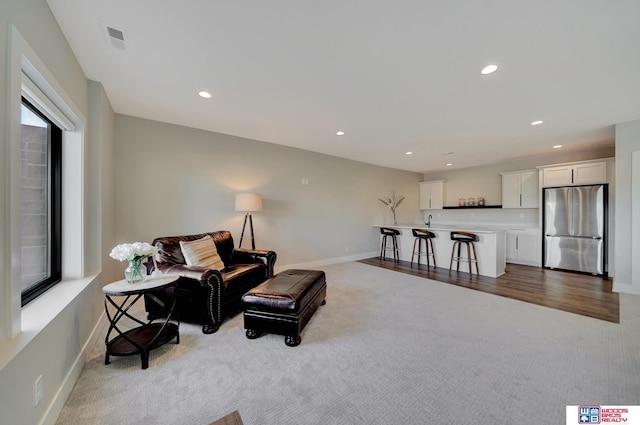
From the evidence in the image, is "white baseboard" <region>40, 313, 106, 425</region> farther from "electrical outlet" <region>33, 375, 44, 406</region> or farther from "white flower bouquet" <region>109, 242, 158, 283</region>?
"white flower bouquet" <region>109, 242, 158, 283</region>

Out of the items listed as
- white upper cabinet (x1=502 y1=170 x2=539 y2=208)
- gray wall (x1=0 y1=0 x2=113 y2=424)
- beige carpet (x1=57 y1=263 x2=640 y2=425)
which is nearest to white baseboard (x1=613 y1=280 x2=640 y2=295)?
beige carpet (x1=57 y1=263 x2=640 y2=425)

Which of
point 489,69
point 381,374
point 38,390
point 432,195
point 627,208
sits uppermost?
point 489,69

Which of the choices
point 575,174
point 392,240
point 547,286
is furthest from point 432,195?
point 547,286

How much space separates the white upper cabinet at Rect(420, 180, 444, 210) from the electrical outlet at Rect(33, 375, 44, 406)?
26.9 feet

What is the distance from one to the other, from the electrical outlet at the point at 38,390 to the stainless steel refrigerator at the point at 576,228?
24.4 ft

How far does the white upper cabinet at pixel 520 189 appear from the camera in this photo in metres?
5.66

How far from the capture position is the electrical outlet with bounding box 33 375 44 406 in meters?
1.27

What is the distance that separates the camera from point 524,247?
18.4 feet

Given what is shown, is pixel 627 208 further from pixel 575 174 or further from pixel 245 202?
pixel 245 202

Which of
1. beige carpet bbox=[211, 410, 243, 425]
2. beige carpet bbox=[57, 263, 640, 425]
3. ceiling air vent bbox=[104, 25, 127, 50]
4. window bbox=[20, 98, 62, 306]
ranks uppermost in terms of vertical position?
ceiling air vent bbox=[104, 25, 127, 50]

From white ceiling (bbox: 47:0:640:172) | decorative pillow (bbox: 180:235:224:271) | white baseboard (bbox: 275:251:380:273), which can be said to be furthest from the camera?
white baseboard (bbox: 275:251:380:273)

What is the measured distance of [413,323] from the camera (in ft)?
8.79

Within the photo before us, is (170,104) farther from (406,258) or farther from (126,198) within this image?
(406,258)

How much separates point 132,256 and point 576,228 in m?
7.20
